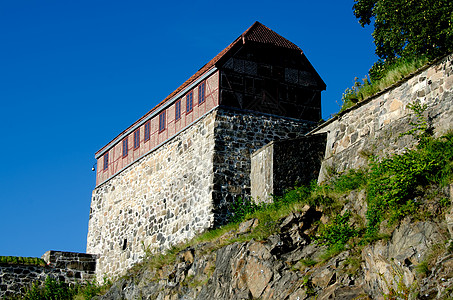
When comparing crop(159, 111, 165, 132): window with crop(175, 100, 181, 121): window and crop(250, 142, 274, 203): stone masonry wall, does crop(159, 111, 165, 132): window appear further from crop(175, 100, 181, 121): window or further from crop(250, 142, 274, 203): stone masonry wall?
crop(250, 142, 274, 203): stone masonry wall

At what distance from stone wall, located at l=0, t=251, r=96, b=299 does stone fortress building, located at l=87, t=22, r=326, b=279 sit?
1.14m

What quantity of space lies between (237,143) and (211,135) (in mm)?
924

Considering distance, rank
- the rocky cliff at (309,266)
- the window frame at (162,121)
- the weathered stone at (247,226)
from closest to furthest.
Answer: the rocky cliff at (309,266) → the weathered stone at (247,226) → the window frame at (162,121)

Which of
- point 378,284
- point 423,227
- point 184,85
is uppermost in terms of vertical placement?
Result: point 184,85

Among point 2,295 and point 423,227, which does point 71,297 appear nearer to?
point 2,295

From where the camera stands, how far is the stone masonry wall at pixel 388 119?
17.7 m

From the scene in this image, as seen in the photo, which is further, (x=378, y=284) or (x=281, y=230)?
(x=281, y=230)

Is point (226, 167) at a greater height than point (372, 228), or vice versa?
point (226, 167)

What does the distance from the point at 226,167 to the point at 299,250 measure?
23.0 ft

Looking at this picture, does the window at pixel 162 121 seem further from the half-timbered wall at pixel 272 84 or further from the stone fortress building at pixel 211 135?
the half-timbered wall at pixel 272 84

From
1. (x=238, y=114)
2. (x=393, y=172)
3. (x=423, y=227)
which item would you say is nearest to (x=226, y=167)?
(x=238, y=114)

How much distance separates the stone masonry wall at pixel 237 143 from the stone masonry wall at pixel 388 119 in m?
2.38

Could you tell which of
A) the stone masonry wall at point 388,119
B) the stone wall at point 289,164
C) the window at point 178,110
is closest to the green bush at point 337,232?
the stone masonry wall at point 388,119

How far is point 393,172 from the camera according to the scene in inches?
606
